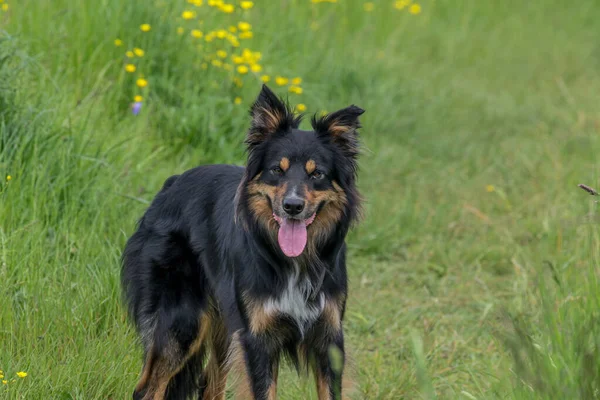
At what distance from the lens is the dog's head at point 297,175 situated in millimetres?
3924

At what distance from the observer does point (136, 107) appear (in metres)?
6.36

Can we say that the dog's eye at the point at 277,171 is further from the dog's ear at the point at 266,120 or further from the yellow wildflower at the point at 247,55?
the yellow wildflower at the point at 247,55

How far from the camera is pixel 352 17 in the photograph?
10086 mm

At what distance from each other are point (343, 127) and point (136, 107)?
2.64 meters

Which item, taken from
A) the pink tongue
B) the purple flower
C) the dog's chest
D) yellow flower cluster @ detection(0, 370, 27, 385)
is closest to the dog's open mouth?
the pink tongue

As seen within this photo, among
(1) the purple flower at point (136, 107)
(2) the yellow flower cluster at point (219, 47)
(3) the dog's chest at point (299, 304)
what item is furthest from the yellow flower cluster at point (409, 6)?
(3) the dog's chest at point (299, 304)

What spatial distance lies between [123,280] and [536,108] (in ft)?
20.5

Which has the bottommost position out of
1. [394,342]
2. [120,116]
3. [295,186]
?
[394,342]

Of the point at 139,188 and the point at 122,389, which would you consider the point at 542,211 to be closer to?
the point at 139,188

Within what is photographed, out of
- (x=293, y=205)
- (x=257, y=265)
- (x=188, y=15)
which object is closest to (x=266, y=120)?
(x=293, y=205)

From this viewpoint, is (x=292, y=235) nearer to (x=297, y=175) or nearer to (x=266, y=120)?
(x=297, y=175)

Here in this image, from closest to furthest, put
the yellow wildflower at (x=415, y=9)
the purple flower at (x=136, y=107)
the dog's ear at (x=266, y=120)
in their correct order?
the dog's ear at (x=266, y=120) → the purple flower at (x=136, y=107) → the yellow wildflower at (x=415, y=9)

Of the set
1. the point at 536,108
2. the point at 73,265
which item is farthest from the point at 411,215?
the point at 536,108

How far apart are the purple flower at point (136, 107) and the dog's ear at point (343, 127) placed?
255 cm
